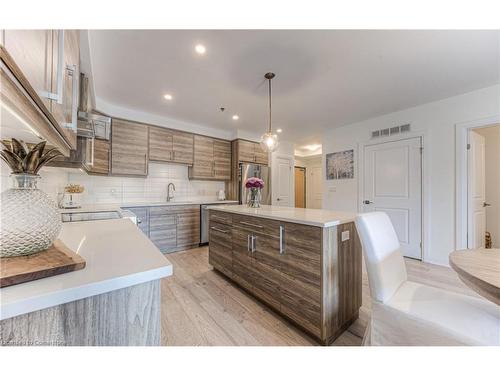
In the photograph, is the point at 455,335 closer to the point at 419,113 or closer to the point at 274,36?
the point at 274,36

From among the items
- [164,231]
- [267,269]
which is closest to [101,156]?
[164,231]

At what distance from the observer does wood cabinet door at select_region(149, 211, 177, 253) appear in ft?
10.8

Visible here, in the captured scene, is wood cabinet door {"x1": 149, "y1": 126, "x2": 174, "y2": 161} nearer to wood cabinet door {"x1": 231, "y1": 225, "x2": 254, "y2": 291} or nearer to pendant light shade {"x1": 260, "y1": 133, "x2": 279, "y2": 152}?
pendant light shade {"x1": 260, "y1": 133, "x2": 279, "y2": 152}

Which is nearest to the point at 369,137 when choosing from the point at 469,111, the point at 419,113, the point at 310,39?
the point at 419,113

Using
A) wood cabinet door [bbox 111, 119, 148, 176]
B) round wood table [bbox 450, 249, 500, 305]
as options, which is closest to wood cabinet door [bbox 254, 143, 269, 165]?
wood cabinet door [bbox 111, 119, 148, 176]

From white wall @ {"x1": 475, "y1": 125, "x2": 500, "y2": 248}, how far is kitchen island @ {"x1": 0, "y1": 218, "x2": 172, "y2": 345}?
532 cm

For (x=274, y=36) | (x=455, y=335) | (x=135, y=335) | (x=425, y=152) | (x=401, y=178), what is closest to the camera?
(x=135, y=335)

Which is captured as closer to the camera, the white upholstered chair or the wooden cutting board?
the wooden cutting board

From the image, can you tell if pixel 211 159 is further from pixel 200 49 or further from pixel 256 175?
pixel 200 49

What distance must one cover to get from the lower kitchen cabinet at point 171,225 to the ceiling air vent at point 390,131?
11.6 ft

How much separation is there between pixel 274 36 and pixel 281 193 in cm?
377

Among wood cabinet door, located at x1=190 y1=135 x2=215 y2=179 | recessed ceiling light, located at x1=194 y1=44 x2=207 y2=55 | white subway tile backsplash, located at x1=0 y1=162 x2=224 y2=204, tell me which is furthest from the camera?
wood cabinet door, located at x1=190 y1=135 x2=215 y2=179

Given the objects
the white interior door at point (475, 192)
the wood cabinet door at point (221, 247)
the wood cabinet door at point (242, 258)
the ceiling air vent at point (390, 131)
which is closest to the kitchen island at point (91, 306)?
the wood cabinet door at point (242, 258)

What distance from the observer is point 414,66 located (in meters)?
2.14
